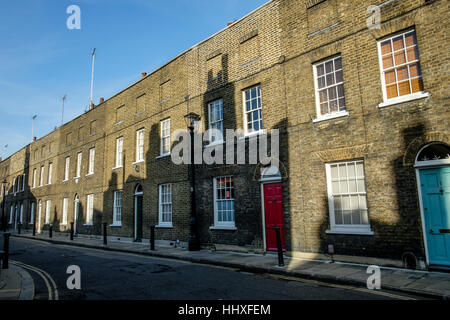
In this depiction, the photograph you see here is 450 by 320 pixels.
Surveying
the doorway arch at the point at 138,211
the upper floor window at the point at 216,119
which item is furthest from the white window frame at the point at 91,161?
the upper floor window at the point at 216,119

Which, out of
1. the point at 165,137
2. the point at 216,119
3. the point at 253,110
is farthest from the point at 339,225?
the point at 165,137

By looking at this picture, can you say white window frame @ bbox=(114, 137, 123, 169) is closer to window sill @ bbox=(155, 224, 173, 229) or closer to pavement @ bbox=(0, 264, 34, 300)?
window sill @ bbox=(155, 224, 173, 229)

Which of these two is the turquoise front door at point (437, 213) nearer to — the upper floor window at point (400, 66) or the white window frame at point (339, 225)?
the white window frame at point (339, 225)

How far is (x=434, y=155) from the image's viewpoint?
7715mm

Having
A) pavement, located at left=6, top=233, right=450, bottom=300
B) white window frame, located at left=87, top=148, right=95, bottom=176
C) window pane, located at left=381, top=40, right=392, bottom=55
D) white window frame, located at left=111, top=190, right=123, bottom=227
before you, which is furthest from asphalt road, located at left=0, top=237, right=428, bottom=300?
white window frame, located at left=87, top=148, right=95, bottom=176

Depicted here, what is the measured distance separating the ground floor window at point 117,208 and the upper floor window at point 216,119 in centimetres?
897

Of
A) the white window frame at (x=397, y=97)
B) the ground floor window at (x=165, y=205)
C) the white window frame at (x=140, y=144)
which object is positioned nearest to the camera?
the white window frame at (x=397, y=97)

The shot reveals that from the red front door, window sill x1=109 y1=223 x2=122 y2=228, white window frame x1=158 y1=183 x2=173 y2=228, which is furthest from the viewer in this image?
window sill x1=109 y1=223 x2=122 y2=228

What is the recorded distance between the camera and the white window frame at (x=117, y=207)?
19263 millimetres

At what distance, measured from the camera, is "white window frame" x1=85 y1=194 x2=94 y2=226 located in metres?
21.9

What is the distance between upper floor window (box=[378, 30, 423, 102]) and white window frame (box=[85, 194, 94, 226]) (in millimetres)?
20282

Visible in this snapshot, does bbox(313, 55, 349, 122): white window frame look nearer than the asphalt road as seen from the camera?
No
